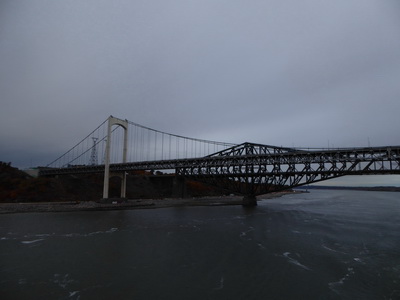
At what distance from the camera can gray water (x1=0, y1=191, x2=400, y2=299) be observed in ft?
38.3

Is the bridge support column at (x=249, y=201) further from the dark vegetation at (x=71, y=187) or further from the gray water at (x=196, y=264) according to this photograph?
the gray water at (x=196, y=264)

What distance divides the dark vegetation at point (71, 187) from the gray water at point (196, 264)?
39985 mm

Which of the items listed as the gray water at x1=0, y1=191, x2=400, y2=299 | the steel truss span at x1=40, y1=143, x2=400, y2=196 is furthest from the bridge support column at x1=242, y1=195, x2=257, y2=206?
the gray water at x1=0, y1=191, x2=400, y2=299

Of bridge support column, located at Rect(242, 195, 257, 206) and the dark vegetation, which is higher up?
the dark vegetation

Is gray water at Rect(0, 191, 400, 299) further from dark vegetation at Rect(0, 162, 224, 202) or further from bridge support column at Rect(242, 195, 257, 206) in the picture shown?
dark vegetation at Rect(0, 162, 224, 202)

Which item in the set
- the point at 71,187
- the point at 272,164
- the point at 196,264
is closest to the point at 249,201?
the point at 272,164

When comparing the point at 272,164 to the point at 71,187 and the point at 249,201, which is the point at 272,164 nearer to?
the point at 249,201

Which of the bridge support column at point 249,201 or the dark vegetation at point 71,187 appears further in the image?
the bridge support column at point 249,201

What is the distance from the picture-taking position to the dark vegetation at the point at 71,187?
199 feet

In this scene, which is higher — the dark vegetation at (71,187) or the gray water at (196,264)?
the dark vegetation at (71,187)

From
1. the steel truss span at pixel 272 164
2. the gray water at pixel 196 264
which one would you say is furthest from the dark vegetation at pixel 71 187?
the gray water at pixel 196 264

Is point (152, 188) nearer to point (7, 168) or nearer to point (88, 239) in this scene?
point (7, 168)

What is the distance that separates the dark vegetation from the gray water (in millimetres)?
39985

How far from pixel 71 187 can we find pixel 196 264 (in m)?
67.5
